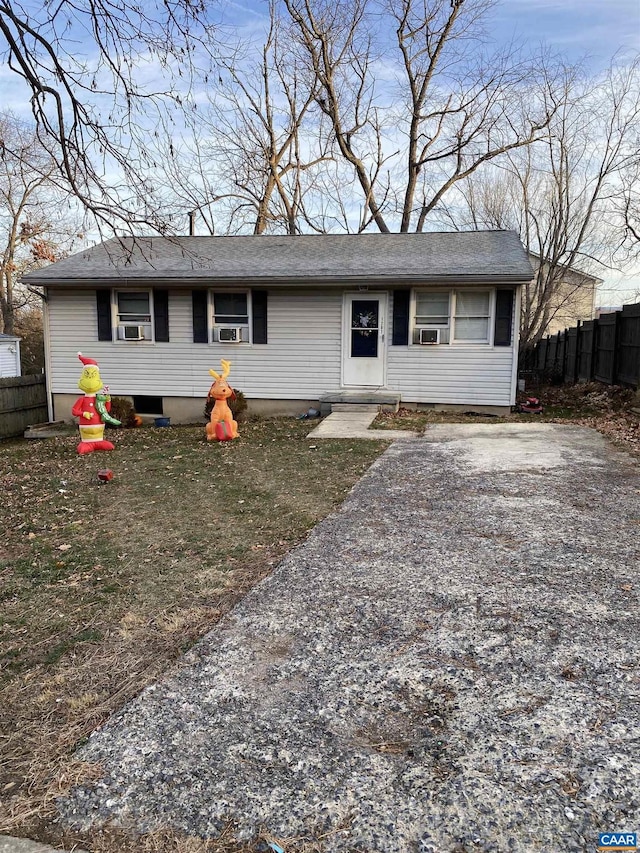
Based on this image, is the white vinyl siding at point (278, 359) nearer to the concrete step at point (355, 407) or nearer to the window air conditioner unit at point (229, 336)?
the window air conditioner unit at point (229, 336)

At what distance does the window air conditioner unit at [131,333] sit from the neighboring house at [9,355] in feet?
43.6

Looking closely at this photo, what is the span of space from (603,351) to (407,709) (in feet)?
41.7

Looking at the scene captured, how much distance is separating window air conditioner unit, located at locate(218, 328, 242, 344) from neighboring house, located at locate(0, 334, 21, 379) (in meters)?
14.9

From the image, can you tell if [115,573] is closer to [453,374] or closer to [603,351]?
[453,374]

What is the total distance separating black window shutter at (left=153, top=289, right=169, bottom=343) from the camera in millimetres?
12477

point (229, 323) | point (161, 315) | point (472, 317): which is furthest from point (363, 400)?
point (161, 315)

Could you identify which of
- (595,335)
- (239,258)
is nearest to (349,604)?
(239,258)

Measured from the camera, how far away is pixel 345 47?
70.3ft

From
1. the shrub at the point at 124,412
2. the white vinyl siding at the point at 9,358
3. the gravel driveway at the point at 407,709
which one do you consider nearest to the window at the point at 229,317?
the shrub at the point at 124,412

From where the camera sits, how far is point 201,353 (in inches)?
494

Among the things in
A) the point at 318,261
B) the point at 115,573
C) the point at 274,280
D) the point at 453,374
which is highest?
the point at 318,261

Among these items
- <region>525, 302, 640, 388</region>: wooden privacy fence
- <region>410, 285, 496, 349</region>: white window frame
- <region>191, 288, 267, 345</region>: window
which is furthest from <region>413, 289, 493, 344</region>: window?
<region>191, 288, 267, 345</region>: window

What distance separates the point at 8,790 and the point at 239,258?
12.0 m

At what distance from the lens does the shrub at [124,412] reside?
1202cm
